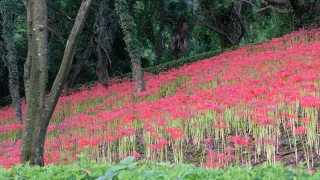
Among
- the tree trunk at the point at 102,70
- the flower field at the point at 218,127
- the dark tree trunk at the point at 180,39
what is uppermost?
the dark tree trunk at the point at 180,39

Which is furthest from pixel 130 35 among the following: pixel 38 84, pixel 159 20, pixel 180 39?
pixel 180 39

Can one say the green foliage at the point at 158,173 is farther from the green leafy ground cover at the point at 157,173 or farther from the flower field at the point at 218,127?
the flower field at the point at 218,127

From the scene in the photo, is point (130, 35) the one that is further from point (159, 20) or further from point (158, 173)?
point (158, 173)

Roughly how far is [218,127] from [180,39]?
62.9 ft

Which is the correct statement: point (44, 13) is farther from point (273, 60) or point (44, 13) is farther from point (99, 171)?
point (273, 60)

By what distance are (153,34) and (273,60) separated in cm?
1252

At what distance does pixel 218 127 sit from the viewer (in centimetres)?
765

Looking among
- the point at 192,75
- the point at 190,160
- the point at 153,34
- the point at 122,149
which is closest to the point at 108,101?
the point at 192,75

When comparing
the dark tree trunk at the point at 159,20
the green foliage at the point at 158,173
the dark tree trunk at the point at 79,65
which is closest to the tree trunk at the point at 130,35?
the dark tree trunk at the point at 79,65

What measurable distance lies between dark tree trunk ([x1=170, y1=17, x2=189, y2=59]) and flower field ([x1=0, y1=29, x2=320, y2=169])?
485 inches

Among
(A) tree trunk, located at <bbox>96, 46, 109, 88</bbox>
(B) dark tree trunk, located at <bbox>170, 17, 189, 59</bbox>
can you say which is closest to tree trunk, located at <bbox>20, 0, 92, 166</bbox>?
(A) tree trunk, located at <bbox>96, 46, 109, 88</bbox>

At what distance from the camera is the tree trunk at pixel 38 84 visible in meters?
5.99

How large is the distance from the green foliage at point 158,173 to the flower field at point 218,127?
2.30 metres

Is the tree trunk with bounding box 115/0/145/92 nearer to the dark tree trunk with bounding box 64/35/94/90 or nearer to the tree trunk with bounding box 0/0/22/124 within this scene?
the tree trunk with bounding box 0/0/22/124
